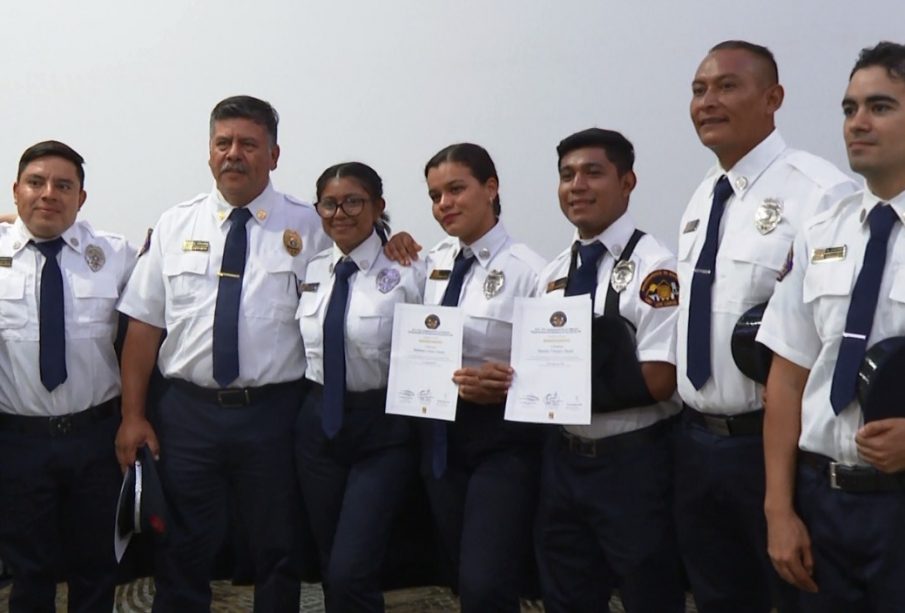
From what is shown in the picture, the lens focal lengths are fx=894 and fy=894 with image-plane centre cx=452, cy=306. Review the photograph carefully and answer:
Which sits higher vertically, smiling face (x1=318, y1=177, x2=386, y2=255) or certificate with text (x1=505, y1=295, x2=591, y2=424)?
smiling face (x1=318, y1=177, x2=386, y2=255)

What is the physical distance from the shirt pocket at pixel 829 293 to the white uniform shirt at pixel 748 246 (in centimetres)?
22

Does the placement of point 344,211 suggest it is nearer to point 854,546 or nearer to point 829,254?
point 829,254

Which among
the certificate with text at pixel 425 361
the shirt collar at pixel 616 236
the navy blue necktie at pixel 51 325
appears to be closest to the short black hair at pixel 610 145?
the shirt collar at pixel 616 236

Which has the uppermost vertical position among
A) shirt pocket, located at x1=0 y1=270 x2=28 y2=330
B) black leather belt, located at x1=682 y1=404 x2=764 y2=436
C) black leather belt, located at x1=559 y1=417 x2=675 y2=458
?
shirt pocket, located at x1=0 y1=270 x2=28 y2=330

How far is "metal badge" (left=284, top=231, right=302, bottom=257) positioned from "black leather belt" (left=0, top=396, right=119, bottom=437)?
806 mm

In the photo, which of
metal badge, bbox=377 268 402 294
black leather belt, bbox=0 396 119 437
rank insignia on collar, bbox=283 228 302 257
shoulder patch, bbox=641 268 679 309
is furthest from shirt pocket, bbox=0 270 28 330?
shoulder patch, bbox=641 268 679 309

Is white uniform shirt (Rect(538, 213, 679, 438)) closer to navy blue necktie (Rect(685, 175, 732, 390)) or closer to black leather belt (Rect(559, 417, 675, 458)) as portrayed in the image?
black leather belt (Rect(559, 417, 675, 458))

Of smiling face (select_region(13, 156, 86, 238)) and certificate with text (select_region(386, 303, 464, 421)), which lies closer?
certificate with text (select_region(386, 303, 464, 421))

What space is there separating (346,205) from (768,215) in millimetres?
1247

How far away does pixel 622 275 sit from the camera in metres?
2.35

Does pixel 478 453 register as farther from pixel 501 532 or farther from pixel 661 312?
pixel 661 312

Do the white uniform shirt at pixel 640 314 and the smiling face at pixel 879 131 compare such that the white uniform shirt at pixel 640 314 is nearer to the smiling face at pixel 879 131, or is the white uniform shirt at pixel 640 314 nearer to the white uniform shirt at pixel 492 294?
the white uniform shirt at pixel 492 294

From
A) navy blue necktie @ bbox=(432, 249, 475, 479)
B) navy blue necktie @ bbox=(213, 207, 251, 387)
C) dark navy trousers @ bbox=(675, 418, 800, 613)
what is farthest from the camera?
navy blue necktie @ bbox=(213, 207, 251, 387)

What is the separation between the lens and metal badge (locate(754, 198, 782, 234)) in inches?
82.4
